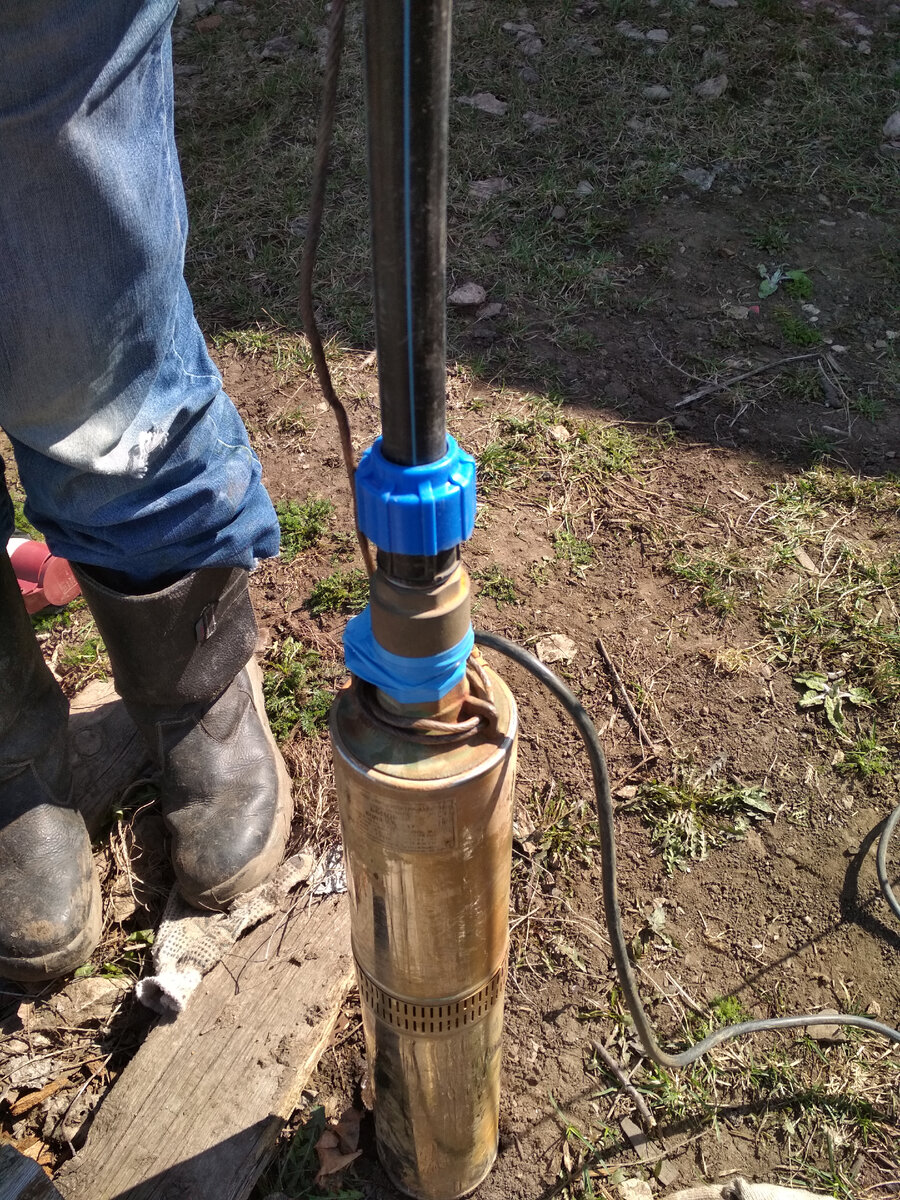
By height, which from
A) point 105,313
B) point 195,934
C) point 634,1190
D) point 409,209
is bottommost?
point 634,1190

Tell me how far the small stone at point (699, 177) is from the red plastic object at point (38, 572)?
9.05ft

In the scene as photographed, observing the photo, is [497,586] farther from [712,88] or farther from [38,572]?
[712,88]

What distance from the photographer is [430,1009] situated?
1184mm

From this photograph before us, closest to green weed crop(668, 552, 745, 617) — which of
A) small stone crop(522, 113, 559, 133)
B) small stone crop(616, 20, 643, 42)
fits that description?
small stone crop(522, 113, 559, 133)

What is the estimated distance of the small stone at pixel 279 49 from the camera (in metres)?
4.35

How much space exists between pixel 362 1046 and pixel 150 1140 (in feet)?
1.22

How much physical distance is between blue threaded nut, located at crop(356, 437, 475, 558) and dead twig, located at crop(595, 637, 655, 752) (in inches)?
52.3

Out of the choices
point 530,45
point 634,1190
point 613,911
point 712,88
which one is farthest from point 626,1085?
point 530,45

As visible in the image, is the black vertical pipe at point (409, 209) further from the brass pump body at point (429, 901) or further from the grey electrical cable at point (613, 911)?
the grey electrical cable at point (613, 911)

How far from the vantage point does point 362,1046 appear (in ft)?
5.49

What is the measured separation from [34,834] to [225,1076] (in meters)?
0.57

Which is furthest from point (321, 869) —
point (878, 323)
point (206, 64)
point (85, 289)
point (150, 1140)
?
point (206, 64)

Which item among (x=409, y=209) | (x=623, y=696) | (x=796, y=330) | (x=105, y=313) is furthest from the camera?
(x=796, y=330)

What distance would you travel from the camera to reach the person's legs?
122 cm
